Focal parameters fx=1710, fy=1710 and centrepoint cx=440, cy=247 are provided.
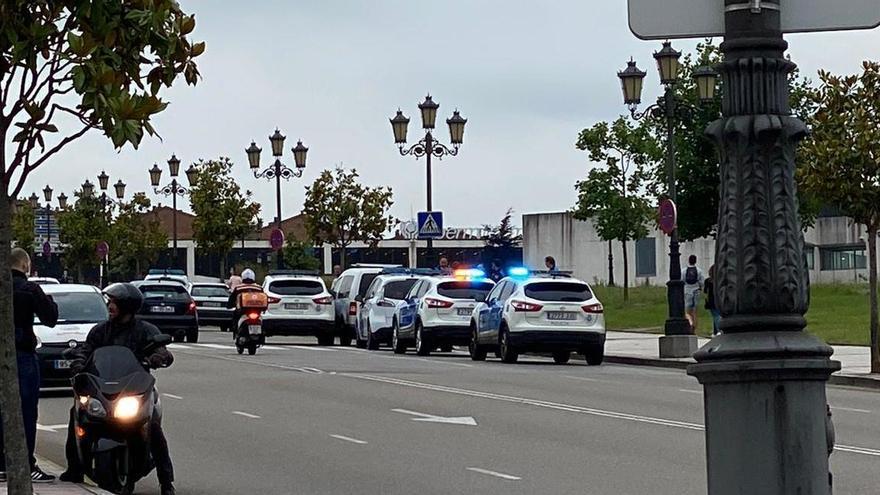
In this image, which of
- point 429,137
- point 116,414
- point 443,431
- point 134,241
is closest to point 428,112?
point 429,137

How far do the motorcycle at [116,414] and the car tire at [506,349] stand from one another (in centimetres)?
1909

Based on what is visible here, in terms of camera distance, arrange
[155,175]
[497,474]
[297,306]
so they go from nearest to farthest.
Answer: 1. [497,474]
2. [297,306]
3. [155,175]

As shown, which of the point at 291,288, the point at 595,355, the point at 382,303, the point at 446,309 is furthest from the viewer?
the point at 291,288

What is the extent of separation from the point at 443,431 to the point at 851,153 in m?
9.09

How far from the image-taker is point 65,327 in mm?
23953

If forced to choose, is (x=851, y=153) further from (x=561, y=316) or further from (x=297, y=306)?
(x=297, y=306)

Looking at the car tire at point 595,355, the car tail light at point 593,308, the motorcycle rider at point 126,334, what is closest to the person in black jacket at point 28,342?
the motorcycle rider at point 126,334

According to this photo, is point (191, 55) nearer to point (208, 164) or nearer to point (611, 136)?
point (611, 136)

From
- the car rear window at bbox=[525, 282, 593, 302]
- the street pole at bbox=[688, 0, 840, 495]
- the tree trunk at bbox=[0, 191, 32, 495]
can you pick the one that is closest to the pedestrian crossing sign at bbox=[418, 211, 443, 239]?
the car rear window at bbox=[525, 282, 593, 302]

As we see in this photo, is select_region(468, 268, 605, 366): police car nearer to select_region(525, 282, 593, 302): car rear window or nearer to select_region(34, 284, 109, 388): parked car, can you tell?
select_region(525, 282, 593, 302): car rear window

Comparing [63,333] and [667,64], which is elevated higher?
[667,64]

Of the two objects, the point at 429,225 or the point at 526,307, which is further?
the point at 429,225

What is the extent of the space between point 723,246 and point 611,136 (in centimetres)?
5739

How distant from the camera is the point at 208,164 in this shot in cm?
8100
